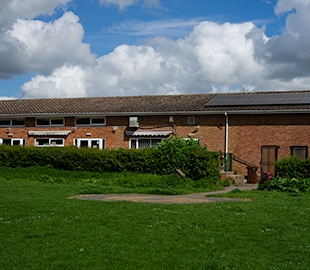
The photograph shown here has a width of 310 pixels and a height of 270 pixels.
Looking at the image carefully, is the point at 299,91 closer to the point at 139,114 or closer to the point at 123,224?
the point at 139,114

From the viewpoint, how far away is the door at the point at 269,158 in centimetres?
2566

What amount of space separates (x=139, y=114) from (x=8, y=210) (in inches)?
762

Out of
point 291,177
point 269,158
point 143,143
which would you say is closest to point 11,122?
point 143,143

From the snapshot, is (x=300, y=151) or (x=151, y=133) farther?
(x=151, y=133)

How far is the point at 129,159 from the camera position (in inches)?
819

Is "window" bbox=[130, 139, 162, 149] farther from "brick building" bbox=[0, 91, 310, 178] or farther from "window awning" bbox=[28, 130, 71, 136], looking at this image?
"window awning" bbox=[28, 130, 71, 136]

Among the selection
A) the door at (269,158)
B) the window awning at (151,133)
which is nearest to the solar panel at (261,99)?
the door at (269,158)

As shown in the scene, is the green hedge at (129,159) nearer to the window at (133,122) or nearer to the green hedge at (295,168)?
the green hedge at (295,168)

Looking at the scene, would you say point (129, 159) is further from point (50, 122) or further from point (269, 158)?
point (50, 122)

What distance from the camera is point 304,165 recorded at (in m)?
16.9

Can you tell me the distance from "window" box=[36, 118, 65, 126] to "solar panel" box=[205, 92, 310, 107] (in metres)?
11.7

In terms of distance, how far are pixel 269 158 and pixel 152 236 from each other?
66.2 ft

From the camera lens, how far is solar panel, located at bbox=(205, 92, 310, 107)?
2670 cm

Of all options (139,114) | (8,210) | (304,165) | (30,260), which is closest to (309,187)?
(304,165)
